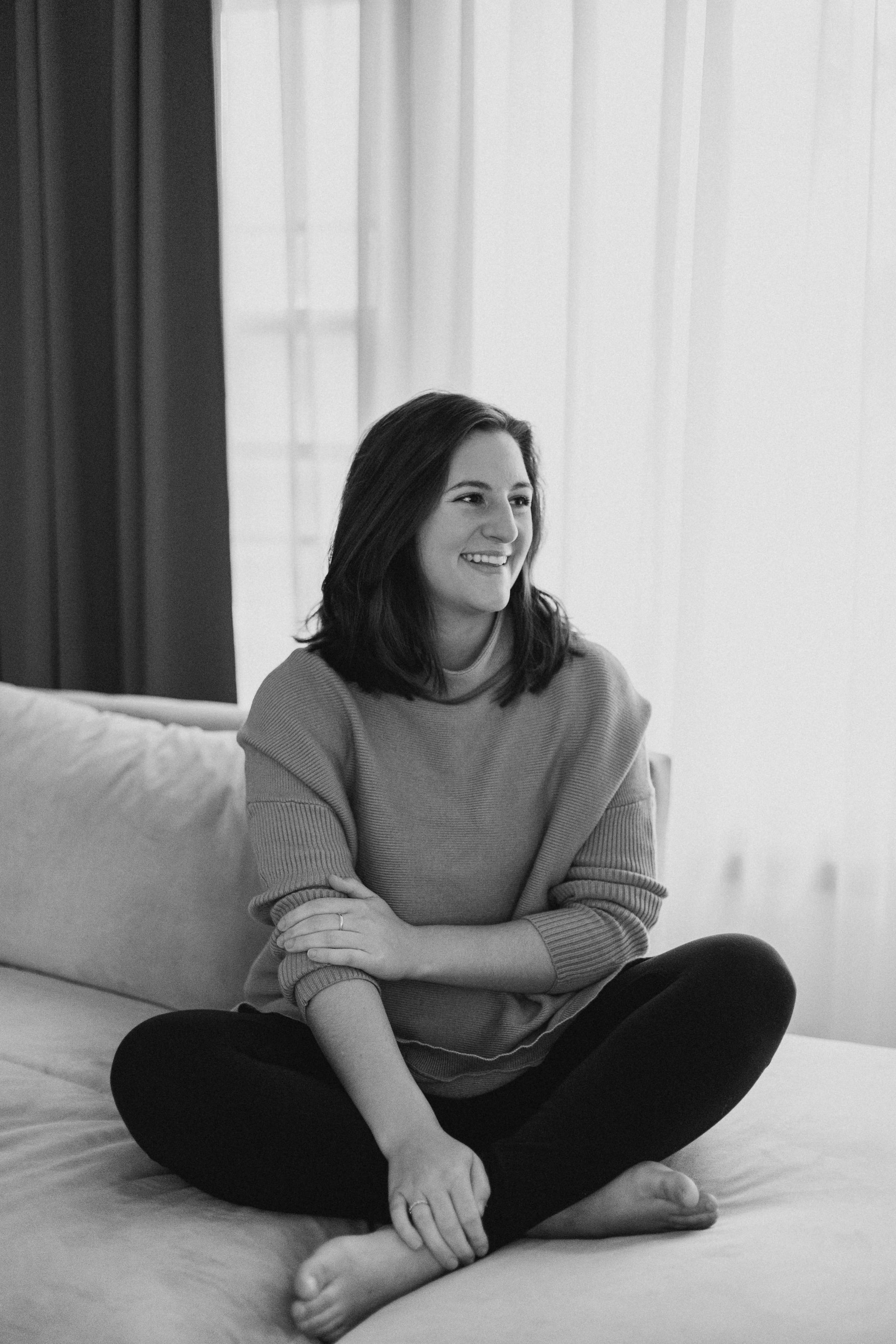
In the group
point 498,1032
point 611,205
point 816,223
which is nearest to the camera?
point 498,1032

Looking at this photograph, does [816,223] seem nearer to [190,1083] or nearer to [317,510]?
[317,510]

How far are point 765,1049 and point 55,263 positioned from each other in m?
2.18

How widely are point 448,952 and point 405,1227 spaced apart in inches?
12.4

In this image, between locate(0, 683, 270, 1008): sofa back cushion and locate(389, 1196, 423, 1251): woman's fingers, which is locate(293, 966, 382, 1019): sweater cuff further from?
locate(0, 683, 270, 1008): sofa back cushion

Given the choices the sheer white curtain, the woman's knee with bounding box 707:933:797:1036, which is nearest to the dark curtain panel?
the sheer white curtain

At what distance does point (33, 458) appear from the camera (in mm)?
2721

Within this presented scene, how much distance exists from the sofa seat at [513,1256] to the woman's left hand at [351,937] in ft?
0.88

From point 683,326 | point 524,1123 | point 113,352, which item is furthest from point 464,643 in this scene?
point 113,352

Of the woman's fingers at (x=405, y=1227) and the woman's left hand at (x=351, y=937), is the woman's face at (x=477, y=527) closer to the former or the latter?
the woman's left hand at (x=351, y=937)

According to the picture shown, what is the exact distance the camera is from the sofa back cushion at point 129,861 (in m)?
A: 1.78

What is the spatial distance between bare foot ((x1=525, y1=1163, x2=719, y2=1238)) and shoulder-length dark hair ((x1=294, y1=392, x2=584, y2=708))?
583 millimetres

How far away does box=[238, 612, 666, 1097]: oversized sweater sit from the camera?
1.46 metres

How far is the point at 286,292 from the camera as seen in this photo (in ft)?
8.35

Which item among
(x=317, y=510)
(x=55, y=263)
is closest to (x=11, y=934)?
(x=317, y=510)
